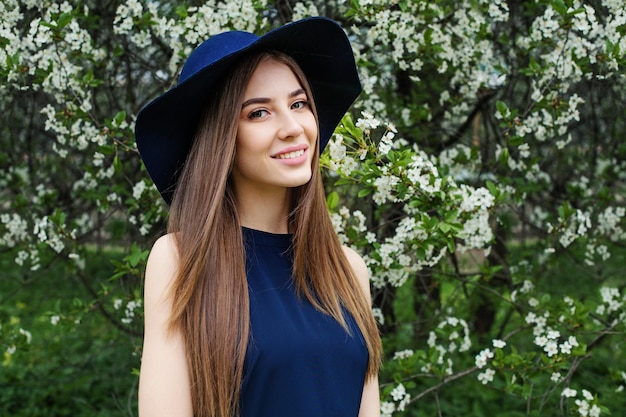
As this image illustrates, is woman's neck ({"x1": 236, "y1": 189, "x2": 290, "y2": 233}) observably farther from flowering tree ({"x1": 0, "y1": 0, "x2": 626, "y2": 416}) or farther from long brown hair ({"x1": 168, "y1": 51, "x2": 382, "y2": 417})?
flowering tree ({"x1": 0, "y1": 0, "x2": 626, "y2": 416})

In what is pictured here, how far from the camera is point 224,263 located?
1762 mm

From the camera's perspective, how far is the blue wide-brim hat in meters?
A: 1.77

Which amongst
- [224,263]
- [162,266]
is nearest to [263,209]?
[224,263]

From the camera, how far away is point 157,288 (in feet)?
5.56

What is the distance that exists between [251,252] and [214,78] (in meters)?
0.42

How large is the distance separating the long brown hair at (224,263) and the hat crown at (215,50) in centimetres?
5

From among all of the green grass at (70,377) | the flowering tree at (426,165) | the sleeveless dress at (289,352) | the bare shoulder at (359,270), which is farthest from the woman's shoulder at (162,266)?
the green grass at (70,377)

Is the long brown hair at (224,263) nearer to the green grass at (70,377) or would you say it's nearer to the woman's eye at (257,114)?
the woman's eye at (257,114)

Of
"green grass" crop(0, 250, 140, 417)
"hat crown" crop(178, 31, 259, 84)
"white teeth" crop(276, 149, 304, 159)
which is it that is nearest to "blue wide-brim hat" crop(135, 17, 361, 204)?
"hat crown" crop(178, 31, 259, 84)

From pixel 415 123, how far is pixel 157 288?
6.85 ft

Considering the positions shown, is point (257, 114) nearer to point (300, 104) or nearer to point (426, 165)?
point (300, 104)

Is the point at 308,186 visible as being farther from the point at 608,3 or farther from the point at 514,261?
the point at 514,261

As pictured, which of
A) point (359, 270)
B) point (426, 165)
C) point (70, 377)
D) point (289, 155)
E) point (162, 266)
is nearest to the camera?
point (162, 266)

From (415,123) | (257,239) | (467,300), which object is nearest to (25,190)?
(415,123)
